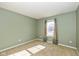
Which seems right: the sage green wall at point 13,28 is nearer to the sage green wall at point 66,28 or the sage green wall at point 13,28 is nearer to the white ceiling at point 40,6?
the white ceiling at point 40,6

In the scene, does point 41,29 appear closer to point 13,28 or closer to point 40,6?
point 13,28

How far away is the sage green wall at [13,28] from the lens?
9.06 ft

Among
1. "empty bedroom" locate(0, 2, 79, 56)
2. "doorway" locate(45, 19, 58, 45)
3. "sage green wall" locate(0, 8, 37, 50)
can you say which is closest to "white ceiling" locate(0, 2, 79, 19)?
"empty bedroom" locate(0, 2, 79, 56)

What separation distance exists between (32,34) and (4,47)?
2.20m

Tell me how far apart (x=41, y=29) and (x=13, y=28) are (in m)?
2.27

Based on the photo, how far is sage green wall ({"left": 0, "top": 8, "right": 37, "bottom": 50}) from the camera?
2.76 m

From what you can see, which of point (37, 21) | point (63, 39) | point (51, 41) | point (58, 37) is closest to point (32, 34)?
point (37, 21)

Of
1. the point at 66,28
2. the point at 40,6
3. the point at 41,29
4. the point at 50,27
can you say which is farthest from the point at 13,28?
the point at 66,28

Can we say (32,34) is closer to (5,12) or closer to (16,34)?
(16,34)

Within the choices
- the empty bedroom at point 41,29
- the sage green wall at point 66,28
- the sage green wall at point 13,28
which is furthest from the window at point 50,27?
the sage green wall at point 13,28

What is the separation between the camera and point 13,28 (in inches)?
126

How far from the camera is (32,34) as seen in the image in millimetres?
4598

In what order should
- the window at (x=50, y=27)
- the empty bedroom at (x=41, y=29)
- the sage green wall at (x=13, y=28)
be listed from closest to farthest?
the empty bedroom at (x=41, y=29), the sage green wall at (x=13, y=28), the window at (x=50, y=27)

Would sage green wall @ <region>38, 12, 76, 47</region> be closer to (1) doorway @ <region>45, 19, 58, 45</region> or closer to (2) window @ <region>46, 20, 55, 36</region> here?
(1) doorway @ <region>45, 19, 58, 45</region>
